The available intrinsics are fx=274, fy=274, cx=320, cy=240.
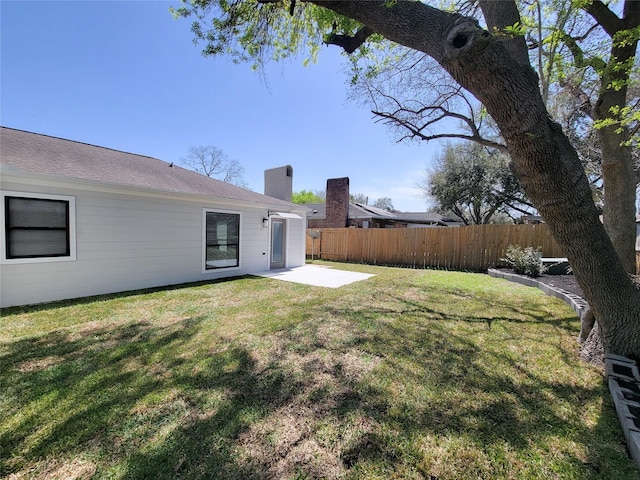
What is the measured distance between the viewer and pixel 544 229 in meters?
10.2

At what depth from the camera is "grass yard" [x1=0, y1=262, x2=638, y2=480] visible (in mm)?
1835

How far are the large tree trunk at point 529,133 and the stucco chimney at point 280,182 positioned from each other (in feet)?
37.2

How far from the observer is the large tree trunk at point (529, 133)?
7.34 ft

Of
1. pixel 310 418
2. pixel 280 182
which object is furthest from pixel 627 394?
pixel 280 182

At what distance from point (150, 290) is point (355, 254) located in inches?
400

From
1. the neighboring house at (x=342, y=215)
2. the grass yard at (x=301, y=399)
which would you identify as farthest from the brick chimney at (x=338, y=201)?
the grass yard at (x=301, y=399)

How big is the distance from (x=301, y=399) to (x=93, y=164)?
7988 millimetres

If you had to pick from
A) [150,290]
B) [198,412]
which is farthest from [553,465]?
[150,290]

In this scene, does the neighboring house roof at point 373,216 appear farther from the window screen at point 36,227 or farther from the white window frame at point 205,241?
the window screen at point 36,227

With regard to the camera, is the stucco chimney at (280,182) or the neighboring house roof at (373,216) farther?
the neighboring house roof at (373,216)

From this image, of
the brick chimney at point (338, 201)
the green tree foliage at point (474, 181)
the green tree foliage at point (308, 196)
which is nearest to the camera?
the brick chimney at point (338, 201)

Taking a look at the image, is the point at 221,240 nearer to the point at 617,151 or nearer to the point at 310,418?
the point at 310,418

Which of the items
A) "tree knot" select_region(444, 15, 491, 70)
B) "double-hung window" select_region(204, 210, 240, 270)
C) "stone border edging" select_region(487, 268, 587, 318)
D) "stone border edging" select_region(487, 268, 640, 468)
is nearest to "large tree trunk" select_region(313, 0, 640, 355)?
"tree knot" select_region(444, 15, 491, 70)

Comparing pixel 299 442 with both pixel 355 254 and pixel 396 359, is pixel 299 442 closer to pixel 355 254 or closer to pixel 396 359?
pixel 396 359
